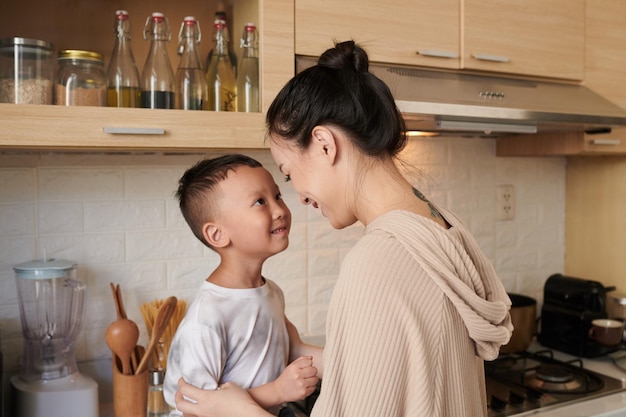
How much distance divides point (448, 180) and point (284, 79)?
3.20 feet

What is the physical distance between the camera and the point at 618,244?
8.34 feet

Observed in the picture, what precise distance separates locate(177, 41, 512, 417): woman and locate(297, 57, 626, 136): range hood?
2.15ft

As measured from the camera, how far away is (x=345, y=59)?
3.66ft

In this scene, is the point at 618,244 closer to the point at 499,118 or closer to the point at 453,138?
the point at 453,138

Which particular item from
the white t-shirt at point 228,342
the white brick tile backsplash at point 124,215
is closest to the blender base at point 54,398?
the white t-shirt at point 228,342

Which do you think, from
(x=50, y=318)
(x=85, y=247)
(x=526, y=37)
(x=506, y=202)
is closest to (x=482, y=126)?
(x=526, y=37)

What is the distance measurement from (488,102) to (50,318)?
1273 mm

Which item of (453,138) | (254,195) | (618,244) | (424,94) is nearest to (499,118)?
(424,94)

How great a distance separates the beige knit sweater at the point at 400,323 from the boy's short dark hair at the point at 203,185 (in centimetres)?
50

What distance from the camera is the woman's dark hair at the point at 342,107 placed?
3.43 feet

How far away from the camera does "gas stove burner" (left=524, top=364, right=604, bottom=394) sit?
6.59ft

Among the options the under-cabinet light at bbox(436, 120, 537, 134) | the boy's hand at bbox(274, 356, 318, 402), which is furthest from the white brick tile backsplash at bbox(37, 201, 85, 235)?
the under-cabinet light at bbox(436, 120, 537, 134)

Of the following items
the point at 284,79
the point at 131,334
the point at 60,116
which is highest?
the point at 284,79

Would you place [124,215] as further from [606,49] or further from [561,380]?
[606,49]
